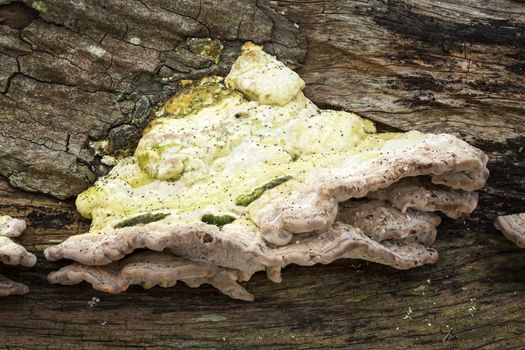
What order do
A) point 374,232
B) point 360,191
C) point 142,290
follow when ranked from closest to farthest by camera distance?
1. point 360,191
2. point 374,232
3. point 142,290

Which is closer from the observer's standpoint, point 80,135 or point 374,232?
point 374,232

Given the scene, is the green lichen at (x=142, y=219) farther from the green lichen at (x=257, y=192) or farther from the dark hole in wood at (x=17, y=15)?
the dark hole in wood at (x=17, y=15)

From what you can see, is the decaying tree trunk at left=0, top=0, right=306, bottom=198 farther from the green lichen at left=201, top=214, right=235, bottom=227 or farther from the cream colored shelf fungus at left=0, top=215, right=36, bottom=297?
the green lichen at left=201, top=214, right=235, bottom=227

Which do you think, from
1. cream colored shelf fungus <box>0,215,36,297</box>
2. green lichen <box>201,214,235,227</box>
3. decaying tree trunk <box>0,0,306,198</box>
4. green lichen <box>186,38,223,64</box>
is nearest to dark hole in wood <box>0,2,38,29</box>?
decaying tree trunk <box>0,0,306,198</box>

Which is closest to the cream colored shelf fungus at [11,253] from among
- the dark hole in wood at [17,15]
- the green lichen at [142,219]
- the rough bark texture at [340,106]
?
the rough bark texture at [340,106]

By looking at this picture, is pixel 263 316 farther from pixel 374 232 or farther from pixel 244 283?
pixel 374 232

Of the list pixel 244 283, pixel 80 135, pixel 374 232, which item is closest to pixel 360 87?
pixel 374 232
